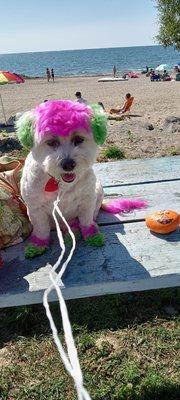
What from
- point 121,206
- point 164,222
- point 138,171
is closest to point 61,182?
point 164,222

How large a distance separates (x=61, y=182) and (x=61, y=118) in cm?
41

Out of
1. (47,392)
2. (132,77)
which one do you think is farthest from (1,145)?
(132,77)

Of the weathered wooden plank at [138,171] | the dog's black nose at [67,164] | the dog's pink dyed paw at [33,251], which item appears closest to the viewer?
the dog's black nose at [67,164]

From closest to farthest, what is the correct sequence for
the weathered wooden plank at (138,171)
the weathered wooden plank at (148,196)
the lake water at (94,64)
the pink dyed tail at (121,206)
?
the weathered wooden plank at (148,196) → the pink dyed tail at (121,206) → the weathered wooden plank at (138,171) → the lake water at (94,64)

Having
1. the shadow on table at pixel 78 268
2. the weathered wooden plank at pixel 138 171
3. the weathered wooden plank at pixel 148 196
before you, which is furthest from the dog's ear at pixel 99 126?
the weathered wooden plank at pixel 138 171

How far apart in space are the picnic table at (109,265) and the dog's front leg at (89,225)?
0.05 metres

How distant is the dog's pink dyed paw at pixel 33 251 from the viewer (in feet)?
9.03

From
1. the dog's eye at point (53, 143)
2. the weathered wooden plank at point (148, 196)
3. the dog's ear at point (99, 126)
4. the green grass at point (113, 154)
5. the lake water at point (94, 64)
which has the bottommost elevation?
the lake water at point (94, 64)

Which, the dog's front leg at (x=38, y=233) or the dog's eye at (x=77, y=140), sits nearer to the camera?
the dog's eye at (x=77, y=140)

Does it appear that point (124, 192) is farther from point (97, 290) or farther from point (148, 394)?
point (148, 394)

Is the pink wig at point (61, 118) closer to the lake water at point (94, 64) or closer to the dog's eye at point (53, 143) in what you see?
the dog's eye at point (53, 143)

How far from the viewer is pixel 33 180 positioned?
8.64 feet

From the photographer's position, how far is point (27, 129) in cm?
245

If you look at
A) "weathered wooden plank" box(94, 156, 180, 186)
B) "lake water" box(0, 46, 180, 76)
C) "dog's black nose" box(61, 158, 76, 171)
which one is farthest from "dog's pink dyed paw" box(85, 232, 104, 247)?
"lake water" box(0, 46, 180, 76)
